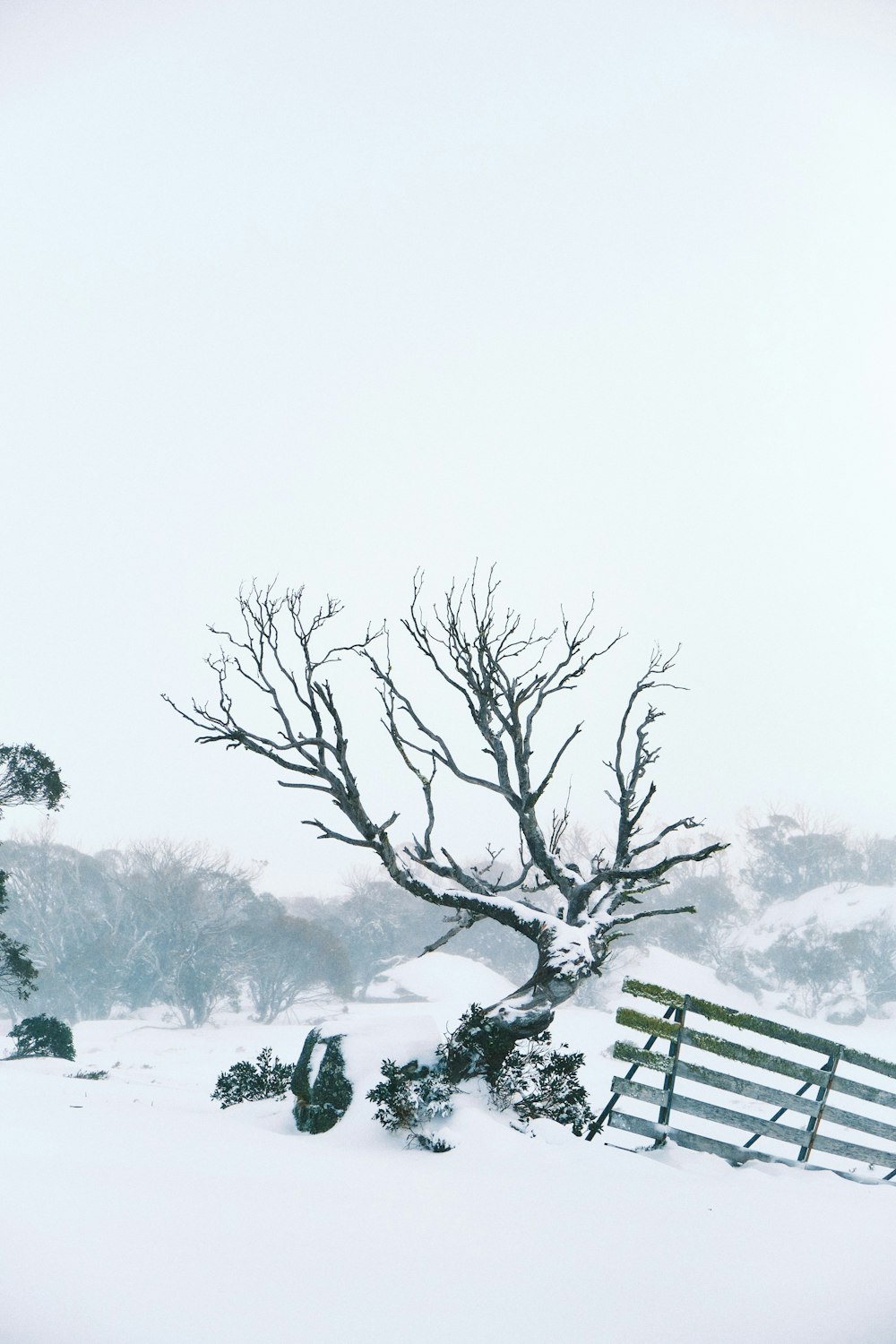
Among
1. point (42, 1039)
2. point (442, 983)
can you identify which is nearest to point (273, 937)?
point (442, 983)

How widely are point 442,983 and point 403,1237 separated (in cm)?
4500

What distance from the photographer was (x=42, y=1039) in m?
18.2

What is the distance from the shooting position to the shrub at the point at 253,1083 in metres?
11.1

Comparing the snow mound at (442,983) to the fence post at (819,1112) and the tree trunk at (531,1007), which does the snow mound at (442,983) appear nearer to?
the fence post at (819,1112)

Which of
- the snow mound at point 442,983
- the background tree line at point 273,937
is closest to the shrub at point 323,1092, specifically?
the snow mound at point 442,983

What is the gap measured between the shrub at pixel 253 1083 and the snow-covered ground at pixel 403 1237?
9.19 ft

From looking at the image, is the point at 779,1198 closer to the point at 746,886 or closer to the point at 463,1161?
the point at 463,1161

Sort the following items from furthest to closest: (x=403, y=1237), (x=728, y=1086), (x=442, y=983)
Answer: (x=442, y=983) < (x=728, y=1086) < (x=403, y=1237)

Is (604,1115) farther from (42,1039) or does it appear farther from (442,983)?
(442,983)

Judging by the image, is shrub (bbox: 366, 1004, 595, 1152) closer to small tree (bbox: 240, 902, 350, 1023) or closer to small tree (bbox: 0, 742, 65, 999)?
small tree (bbox: 0, 742, 65, 999)

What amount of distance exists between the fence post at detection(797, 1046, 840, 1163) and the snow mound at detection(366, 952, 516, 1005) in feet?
119

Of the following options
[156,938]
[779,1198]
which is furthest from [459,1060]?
[156,938]

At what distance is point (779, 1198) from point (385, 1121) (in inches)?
142

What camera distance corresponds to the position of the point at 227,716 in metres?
11.0
